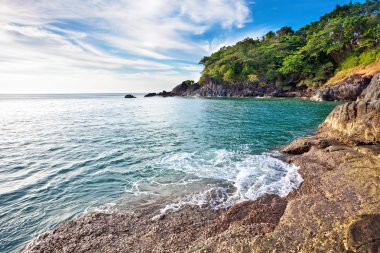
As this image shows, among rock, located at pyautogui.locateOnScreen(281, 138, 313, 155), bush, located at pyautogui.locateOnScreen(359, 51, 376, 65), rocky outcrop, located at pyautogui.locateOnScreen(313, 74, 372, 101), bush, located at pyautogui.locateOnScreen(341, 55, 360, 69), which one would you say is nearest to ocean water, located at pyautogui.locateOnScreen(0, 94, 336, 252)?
rock, located at pyautogui.locateOnScreen(281, 138, 313, 155)

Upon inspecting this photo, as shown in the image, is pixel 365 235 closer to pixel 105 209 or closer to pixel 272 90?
pixel 105 209

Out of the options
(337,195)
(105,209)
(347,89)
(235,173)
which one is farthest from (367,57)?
(105,209)

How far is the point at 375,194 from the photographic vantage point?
7.53 m

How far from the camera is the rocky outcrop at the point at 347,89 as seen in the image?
4928cm

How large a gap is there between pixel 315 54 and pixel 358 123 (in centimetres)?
6294

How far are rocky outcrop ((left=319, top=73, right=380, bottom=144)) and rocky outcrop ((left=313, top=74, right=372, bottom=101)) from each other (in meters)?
41.5

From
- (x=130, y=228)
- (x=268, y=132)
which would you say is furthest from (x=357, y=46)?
(x=130, y=228)

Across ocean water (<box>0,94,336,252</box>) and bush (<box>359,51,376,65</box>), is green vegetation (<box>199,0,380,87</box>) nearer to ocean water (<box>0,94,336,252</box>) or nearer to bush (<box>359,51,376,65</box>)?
bush (<box>359,51,376,65</box>)

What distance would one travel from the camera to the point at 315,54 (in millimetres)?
66812

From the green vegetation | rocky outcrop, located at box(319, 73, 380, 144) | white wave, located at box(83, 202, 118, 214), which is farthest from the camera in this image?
the green vegetation

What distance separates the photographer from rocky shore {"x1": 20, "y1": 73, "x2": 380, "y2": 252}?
5281 millimetres

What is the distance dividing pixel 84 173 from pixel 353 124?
62.3 feet

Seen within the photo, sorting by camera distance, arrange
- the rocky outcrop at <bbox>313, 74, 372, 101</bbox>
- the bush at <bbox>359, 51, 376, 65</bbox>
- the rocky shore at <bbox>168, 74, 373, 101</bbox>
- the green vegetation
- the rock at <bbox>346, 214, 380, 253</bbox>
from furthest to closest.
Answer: the green vegetation < the bush at <bbox>359, 51, 376, 65</bbox> < the rocky shore at <bbox>168, 74, 373, 101</bbox> < the rocky outcrop at <bbox>313, 74, 372, 101</bbox> < the rock at <bbox>346, 214, 380, 253</bbox>

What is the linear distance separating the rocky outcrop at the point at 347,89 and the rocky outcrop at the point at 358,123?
41.5 m
